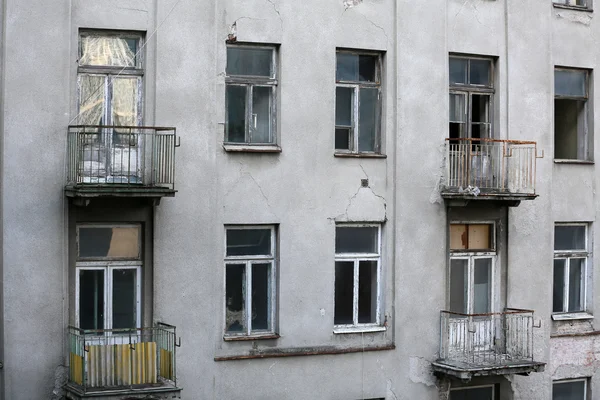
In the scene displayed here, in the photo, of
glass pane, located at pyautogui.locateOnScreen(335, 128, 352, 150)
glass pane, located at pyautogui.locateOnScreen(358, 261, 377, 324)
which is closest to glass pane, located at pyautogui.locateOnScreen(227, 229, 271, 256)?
glass pane, located at pyautogui.locateOnScreen(358, 261, 377, 324)

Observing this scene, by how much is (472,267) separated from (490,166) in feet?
5.59

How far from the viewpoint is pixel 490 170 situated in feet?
60.3

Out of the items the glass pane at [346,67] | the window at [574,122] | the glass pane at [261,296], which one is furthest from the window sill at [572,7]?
the glass pane at [261,296]

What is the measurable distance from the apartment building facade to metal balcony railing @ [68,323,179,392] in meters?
0.03

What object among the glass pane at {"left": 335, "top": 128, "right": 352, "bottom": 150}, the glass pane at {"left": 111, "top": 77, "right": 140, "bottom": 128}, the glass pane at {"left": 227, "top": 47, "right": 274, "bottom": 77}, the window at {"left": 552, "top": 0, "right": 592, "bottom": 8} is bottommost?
the glass pane at {"left": 335, "top": 128, "right": 352, "bottom": 150}

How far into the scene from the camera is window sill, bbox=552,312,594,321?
63.1 feet

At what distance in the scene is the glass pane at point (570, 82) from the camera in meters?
19.5

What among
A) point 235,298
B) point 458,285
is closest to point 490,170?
point 458,285

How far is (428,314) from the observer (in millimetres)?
17828

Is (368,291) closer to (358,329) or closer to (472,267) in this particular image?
(358,329)

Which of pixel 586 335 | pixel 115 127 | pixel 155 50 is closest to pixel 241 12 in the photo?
pixel 155 50

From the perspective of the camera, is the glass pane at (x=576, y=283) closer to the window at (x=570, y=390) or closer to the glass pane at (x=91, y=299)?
the window at (x=570, y=390)

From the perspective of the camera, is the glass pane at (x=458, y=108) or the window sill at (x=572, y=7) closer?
the glass pane at (x=458, y=108)

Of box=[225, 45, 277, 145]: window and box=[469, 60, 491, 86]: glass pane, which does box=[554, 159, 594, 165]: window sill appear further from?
box=[225, 45, 277, 145]: window
